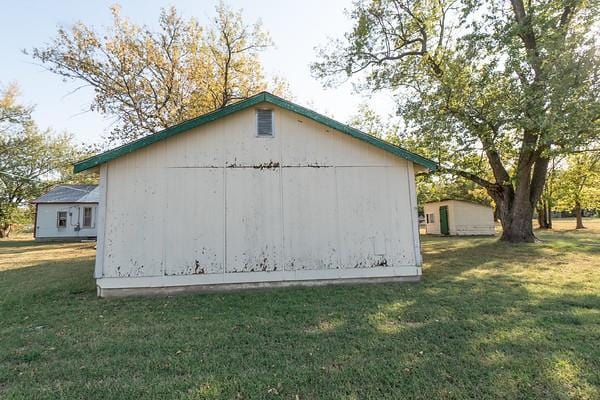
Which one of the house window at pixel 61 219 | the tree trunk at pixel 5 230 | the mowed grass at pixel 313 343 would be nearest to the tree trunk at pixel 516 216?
the mowed grass at pixel 313 343

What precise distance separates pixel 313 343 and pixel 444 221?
21.2 m

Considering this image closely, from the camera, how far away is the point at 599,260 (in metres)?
9.88

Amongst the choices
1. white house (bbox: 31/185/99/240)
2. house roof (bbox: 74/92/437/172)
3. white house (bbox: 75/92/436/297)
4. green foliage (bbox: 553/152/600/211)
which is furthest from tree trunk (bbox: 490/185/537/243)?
white house (bbox: 31/185/99/240)

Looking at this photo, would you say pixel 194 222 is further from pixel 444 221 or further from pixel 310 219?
pixel 444 221

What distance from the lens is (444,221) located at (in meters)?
22.7

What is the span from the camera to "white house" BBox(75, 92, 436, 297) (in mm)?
6543

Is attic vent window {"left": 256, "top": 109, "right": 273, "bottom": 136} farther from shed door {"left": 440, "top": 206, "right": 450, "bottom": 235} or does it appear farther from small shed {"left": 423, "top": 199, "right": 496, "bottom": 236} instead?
shed door {"left": 440, "top": 206, "right": 450, "bottom": 235}

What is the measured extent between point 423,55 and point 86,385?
15.4 m

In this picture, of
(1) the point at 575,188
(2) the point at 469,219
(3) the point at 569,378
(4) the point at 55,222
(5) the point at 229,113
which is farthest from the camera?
(1) the point at 575,188

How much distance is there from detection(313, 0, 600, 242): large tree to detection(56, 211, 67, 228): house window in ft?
72.0

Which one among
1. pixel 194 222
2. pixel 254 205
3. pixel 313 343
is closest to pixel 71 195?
pixel 194 222

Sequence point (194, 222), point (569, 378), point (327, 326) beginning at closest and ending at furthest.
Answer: point (569, 378) < point (327, 326) < point (194, 222)

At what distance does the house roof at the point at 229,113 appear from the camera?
640 cm

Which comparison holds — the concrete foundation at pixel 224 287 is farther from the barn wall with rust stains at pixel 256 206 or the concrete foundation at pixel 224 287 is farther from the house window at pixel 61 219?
the house window at pixel 61 219
